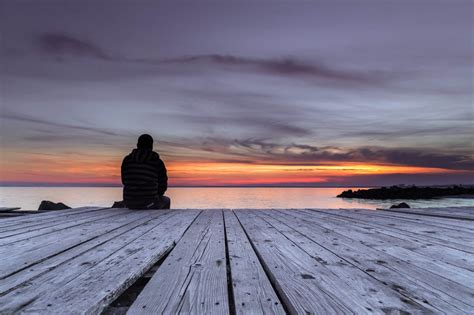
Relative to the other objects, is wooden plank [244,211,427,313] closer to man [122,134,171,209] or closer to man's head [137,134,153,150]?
man [122,134,171,209]

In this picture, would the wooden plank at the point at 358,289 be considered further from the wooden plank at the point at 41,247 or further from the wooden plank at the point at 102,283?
the wooden plank at the point at 41,247

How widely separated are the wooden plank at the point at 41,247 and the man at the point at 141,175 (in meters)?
2.76

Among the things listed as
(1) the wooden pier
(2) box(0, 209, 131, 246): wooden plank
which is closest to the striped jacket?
(2) box(0, 209, 131, 246): wooden plank

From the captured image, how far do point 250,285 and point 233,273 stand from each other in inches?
9.8

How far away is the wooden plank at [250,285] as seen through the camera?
1446mm

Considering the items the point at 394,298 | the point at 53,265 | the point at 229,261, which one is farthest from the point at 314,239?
the point at 53,265

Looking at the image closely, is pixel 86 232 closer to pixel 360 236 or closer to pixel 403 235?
pixel 360 236

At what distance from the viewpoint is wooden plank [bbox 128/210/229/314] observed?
144 centimetres

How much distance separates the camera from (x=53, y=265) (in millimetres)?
2188

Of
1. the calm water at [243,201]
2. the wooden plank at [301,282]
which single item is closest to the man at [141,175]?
the wooden plank at [301,282]

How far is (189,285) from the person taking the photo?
175 centimetres

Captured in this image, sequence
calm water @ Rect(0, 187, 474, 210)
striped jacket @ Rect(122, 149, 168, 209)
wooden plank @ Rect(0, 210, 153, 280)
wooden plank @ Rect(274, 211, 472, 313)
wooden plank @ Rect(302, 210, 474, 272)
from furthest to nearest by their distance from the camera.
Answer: calm water @ Rect(0, 187, 474, 210) → striped jacket @ Rect(122, 149, 168, 209) → wooden plank @ Rect(302, 210, 474, 272) → wooden plank @ Rect(0, 210, 153, 280) → wooden plank @ Rect(274, 211, 472, 313)

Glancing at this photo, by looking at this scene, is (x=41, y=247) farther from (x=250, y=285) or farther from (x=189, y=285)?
(x=250, y=285)

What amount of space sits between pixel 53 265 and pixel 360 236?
119 inches
